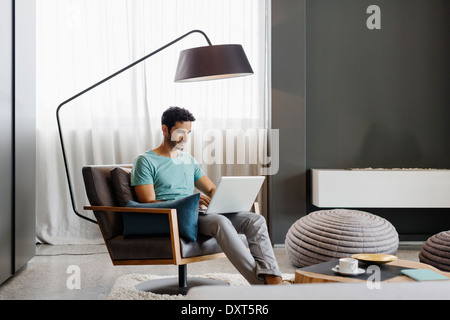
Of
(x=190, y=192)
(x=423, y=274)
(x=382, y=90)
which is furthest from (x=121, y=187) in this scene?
(x=382, y=90)

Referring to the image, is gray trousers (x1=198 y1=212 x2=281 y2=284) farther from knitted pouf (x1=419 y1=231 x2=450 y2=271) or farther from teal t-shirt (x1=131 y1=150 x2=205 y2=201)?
knitted pouf (x1=419 y1=231 x2=450 y2=271)

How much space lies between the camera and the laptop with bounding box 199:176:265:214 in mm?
2719

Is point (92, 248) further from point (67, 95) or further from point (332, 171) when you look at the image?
point (332, 171)

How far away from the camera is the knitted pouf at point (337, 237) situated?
3355 millimetres

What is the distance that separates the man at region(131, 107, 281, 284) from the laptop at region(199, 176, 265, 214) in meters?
0.05

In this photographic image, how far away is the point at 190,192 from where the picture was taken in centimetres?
313

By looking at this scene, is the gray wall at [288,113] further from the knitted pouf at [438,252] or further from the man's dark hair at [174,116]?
the man's dark hair at [174,116]

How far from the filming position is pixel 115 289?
9.68ft

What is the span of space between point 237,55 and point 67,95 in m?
2.13

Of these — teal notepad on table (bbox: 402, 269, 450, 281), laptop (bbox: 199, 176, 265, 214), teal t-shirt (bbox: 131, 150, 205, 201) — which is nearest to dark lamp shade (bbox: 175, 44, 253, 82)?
teal t-shirt (bbox: 131, 150, 205, 201)

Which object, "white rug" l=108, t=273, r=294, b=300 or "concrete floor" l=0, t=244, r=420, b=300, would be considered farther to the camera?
"concrete floor" l=0, t=244, r=420, b=300

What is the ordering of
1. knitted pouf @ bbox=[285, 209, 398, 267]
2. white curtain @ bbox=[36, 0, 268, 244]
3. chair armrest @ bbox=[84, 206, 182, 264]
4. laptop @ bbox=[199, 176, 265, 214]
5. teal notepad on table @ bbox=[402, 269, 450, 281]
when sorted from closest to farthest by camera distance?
teal notepad on table @ bbox=[402, 269, 450, 281], chair armrest @ bbox=[84, 206, 182, 264], laptop @ bbox=[199, 176, 265, 214], knitted pouf @ bbox=[285, 209, 398, 267], white curtain @ bbox=[36, 0, 268, 244]

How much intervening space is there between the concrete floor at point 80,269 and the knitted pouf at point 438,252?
34.9 inches

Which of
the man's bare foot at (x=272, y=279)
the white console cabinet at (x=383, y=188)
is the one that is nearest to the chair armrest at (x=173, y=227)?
the man's bare foot at (x=272, y=279)
